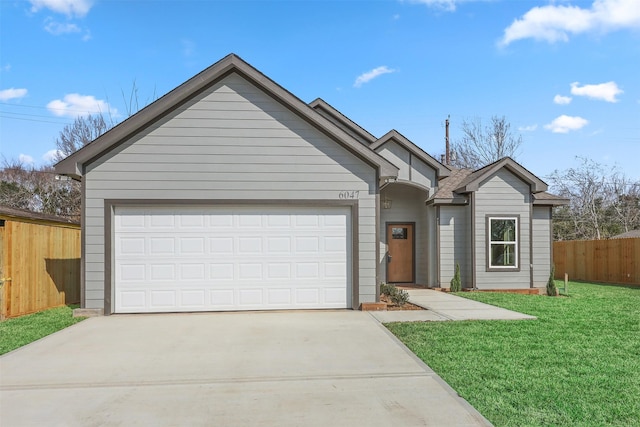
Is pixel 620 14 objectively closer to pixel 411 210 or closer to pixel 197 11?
pixel 411 210

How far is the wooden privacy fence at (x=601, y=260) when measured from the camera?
17062 millimetres

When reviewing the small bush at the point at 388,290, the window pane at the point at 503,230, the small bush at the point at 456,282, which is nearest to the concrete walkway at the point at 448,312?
the small bush at the point at 388,290

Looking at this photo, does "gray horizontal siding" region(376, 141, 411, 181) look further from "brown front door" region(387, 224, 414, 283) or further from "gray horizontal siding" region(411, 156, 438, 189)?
"brown front door" region(387, 224, 414, 283)

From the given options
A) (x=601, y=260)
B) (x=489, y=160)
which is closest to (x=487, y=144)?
(x=489, y=160)

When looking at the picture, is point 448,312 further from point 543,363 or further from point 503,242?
point 503,242

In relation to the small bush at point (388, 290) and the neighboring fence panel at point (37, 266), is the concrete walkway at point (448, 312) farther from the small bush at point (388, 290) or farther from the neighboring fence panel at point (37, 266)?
the neighboring fence panel at point (37, 266)

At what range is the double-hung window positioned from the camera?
551 inches

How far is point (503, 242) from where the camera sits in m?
14.0

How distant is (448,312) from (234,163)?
19.3 ft

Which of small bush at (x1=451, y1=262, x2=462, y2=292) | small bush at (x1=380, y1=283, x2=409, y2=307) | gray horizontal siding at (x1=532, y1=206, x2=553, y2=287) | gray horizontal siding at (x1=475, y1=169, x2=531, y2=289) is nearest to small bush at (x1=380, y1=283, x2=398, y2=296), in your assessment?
small bush at (x1=380, y1=283, x2=409, y2=307)

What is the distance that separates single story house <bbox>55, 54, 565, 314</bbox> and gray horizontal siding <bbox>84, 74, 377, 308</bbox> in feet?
0.07

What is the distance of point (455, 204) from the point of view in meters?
14.2

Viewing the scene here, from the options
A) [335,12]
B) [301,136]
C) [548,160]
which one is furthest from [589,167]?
[301,136]

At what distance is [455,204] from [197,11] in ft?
33.4
